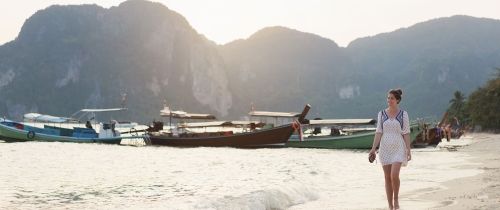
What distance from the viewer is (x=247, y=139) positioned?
39406 mm

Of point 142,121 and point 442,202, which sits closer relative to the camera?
point 442,202

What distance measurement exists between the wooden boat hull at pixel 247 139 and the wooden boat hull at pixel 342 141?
5.75 ft

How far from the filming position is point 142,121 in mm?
195500

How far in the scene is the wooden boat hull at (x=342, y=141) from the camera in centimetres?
3681

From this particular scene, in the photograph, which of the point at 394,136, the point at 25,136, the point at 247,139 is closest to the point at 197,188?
the point at 394,136

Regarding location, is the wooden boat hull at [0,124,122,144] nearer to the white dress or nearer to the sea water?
the sea water

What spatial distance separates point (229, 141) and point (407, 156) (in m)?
33.1

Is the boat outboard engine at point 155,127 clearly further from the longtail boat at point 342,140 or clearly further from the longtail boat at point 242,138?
the longtail boat at point 342,140

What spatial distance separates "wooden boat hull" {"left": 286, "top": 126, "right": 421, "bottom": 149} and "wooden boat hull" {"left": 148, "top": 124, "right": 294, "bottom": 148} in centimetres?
175

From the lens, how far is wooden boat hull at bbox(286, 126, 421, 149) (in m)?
36.8

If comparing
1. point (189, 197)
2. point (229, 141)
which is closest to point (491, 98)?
point (229, 141)

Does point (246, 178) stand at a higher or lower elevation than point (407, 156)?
lower

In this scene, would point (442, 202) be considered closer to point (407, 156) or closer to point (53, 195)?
point (407, 156)

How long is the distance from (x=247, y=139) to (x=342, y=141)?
7.35 m
